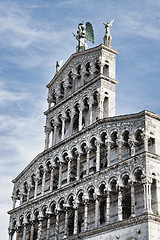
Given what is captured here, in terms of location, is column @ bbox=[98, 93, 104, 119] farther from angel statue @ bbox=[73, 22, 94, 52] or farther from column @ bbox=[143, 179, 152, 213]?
angel statue @ bbox=[73, 22, 94, 52]

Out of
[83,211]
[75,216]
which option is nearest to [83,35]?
[83,211]

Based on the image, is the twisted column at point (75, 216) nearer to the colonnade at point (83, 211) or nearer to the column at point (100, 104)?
the colonnade at point (83, 211)

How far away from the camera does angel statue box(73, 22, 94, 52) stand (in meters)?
41.0

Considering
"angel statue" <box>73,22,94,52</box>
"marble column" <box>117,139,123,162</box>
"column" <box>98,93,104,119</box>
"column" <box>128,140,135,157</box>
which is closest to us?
"column" <box>128,140,135,157</box>

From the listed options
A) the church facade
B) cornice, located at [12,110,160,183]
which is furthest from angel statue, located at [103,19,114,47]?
cornice, located at [12,110,160,183]

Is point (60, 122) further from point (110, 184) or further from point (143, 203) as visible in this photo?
point (143, 203)

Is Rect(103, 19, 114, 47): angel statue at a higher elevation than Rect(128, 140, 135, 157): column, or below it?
higher

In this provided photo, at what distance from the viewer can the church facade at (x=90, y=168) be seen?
2695 cm

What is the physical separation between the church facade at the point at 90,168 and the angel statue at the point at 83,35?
264cm

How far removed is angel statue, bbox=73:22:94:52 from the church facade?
2.64 metres

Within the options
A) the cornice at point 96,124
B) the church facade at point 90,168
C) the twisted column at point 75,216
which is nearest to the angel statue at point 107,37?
the church facade at point 90,168

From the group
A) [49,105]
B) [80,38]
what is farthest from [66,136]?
[80,38]

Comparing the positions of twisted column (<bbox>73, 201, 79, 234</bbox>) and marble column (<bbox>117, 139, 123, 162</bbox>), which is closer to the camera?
marble column (<bbox>117, 139, 123, 162</bbox>)

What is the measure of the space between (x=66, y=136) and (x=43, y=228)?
24.8ft
